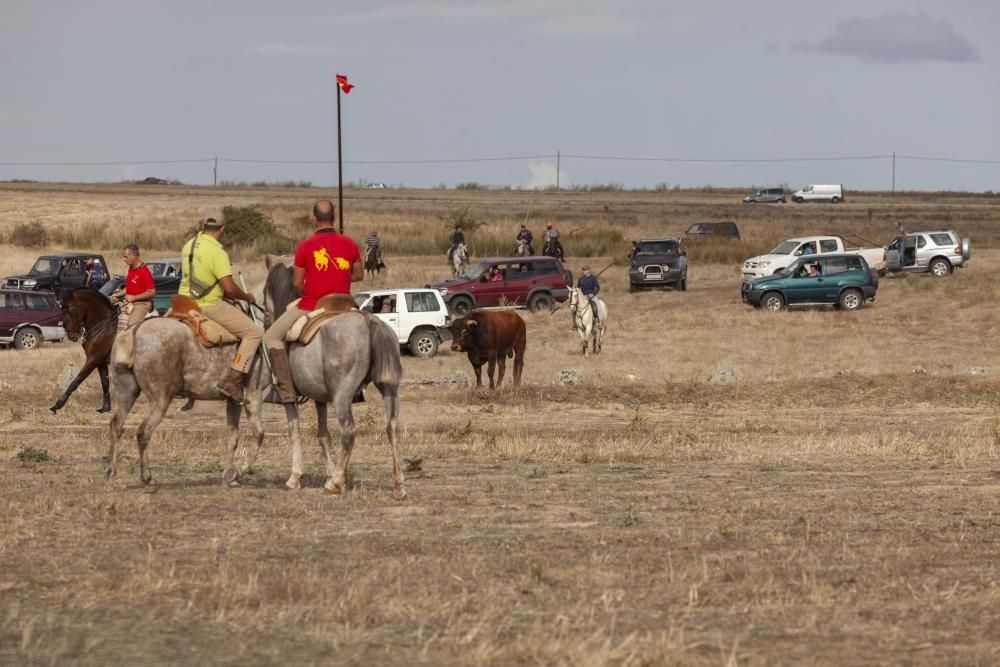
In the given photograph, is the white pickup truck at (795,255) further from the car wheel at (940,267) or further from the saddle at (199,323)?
the saddle at (199,323)

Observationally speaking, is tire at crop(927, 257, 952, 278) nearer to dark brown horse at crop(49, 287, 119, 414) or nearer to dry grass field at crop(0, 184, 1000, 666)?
dry grass field at crop(0, 184, 1000, 666)

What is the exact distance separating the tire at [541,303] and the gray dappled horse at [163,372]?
108ft

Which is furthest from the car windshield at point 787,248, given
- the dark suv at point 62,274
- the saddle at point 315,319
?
the saddle at point 315,319

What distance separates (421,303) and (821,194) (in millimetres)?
95885

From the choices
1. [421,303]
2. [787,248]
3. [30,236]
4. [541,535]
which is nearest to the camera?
Answer: [541,535]

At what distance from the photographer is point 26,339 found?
124ft

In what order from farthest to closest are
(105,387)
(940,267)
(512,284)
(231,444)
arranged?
(940,267)
(512,284)
(105,387)
(231,444)

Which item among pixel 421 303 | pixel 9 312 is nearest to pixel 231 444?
pixel 421 303

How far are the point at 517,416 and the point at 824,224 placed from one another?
67.0m

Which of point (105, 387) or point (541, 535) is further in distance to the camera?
point (105, 387)

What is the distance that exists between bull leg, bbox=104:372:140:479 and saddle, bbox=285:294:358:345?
5.08ft

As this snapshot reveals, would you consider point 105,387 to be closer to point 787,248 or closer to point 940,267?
point 787,248

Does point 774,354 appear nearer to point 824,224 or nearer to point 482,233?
point 482,233

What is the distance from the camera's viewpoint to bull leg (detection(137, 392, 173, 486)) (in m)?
12.9
